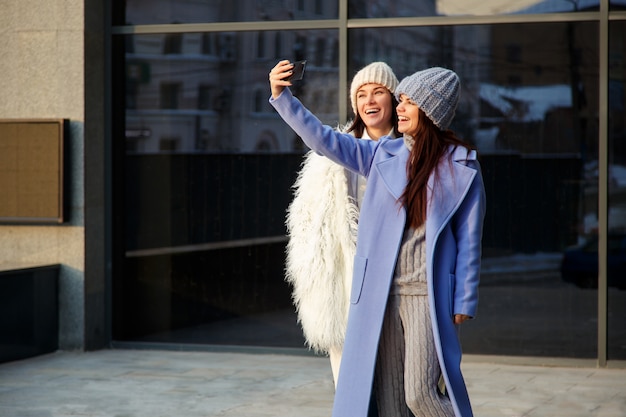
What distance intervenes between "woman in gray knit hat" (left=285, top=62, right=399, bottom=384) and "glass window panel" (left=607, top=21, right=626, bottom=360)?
135 inches

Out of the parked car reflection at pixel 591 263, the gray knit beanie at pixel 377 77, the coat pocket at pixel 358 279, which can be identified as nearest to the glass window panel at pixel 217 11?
the parked car reflection at pixel 591 263

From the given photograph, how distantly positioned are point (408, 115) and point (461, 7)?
4.29m

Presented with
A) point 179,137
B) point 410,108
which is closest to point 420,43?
point 179,137

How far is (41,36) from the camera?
8789mm

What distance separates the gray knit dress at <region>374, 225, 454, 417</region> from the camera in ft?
13.4

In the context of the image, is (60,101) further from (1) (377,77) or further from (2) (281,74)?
(2) (281,74)

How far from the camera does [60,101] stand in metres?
8.75

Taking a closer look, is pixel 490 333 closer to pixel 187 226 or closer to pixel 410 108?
pixel 187 226

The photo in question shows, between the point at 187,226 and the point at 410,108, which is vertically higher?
the point at 410,108

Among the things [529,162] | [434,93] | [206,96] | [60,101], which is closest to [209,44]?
[206,96]

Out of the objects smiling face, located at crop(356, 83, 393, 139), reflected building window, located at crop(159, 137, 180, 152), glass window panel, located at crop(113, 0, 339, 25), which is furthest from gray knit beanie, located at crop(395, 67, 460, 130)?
reflected building window, located at crop(159, 137, 180, 152)

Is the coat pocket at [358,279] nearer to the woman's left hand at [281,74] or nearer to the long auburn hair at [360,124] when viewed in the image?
the woman's left hand at [281,74]

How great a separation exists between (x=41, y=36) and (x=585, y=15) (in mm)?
4292

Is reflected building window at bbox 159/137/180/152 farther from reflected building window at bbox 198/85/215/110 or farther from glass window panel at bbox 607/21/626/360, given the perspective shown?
glass window panel at bbox 607/21/626/360
